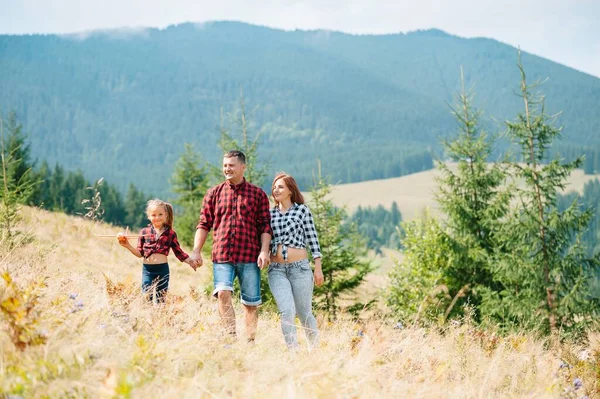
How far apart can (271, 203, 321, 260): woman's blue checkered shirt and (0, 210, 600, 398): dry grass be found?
1.00 m

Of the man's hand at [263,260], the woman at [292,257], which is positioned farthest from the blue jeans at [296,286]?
the man's hand at [263,260]

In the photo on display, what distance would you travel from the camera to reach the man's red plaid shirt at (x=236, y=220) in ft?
18.0

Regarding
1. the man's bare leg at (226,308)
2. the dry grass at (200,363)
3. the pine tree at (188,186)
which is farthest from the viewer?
the pine tree at (188,186)

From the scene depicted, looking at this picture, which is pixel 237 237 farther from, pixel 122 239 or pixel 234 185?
pixel 122 239

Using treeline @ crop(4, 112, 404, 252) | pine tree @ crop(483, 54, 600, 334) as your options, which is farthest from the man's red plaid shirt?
pine tree @ crop(483, 54, 600, 334)

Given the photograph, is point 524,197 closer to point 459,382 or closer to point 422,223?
point 422,223

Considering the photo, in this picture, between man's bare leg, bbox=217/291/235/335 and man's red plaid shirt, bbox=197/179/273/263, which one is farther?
man's red plaid shirt, bbox=197/179/273/263

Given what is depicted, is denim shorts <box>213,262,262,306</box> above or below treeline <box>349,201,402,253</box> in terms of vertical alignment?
above

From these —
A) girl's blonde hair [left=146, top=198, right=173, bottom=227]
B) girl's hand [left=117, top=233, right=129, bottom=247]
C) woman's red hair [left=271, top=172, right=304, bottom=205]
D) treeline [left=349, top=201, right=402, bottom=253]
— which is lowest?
treeline [left=349, top=201, right=402, bottom=253]

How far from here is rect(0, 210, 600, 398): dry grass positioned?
3225mm

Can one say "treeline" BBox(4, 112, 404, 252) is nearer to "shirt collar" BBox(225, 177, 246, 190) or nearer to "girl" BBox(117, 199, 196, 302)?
"girl" BBox(117, 199, 196, 302)

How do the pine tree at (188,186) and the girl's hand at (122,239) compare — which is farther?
the pine tree at (188,186)

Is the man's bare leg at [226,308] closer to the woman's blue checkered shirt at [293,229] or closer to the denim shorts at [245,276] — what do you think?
the denim shorts at [245,276]

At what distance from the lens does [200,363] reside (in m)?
3.85
